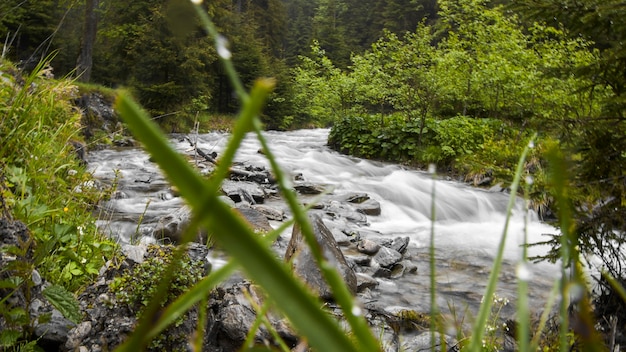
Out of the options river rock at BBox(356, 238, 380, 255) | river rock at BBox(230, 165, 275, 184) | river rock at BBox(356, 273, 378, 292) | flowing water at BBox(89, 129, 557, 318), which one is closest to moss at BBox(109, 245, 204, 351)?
flowing water at BBox(89, 129, 557, 318)

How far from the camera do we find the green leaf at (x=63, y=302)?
4.88 feet

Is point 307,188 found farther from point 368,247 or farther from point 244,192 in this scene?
point 368,247

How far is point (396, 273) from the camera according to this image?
420 centimetres

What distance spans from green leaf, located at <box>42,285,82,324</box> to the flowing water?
0.83 metres

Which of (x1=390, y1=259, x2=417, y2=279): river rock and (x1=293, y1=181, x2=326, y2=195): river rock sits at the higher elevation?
(x1=390, y1=259, x2=417, y2=279): river rock

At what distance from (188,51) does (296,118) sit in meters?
9.14

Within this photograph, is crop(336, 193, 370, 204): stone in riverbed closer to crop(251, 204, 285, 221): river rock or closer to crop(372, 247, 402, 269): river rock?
crop(251, 204, 285, 221): river rock

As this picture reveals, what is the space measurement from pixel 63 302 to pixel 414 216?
5.84 metres

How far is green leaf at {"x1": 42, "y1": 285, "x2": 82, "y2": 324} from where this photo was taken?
4.88 ft

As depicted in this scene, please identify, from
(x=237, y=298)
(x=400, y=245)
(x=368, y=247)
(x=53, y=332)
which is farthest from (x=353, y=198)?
(x=53, y=332)

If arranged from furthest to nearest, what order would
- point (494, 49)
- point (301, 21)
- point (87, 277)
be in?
point (301, 21)
point (494, 49)
point (87, 277)

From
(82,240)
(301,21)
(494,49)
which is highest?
(301,21)

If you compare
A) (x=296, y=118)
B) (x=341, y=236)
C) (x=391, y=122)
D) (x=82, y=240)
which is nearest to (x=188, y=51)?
(x=391, y=122)

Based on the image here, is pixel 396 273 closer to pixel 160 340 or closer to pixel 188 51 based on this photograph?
pixel 160 340
